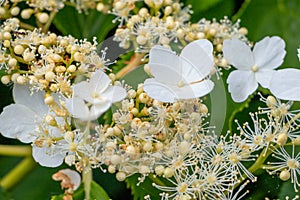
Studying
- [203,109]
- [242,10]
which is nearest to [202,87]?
[203,109]

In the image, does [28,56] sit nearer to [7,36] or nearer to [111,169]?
[7,36]

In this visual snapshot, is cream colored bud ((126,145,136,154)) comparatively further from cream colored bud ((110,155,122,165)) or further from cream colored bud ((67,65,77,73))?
cream colored bud ((67,65,77,73))

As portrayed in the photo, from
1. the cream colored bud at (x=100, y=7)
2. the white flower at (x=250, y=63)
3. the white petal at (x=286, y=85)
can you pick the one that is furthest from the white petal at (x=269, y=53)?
the cream colored bud at (x=100, y=7)

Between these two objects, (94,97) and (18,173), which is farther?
(18,173)

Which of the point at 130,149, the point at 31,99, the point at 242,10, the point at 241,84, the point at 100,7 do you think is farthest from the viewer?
the point at 242,10

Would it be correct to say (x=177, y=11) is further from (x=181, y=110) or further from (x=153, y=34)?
(x=181, y=110)

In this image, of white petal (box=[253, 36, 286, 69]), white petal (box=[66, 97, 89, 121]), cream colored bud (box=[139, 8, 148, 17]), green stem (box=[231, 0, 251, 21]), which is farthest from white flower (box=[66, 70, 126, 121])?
green stem (box=[231, 0, 251, 21])
